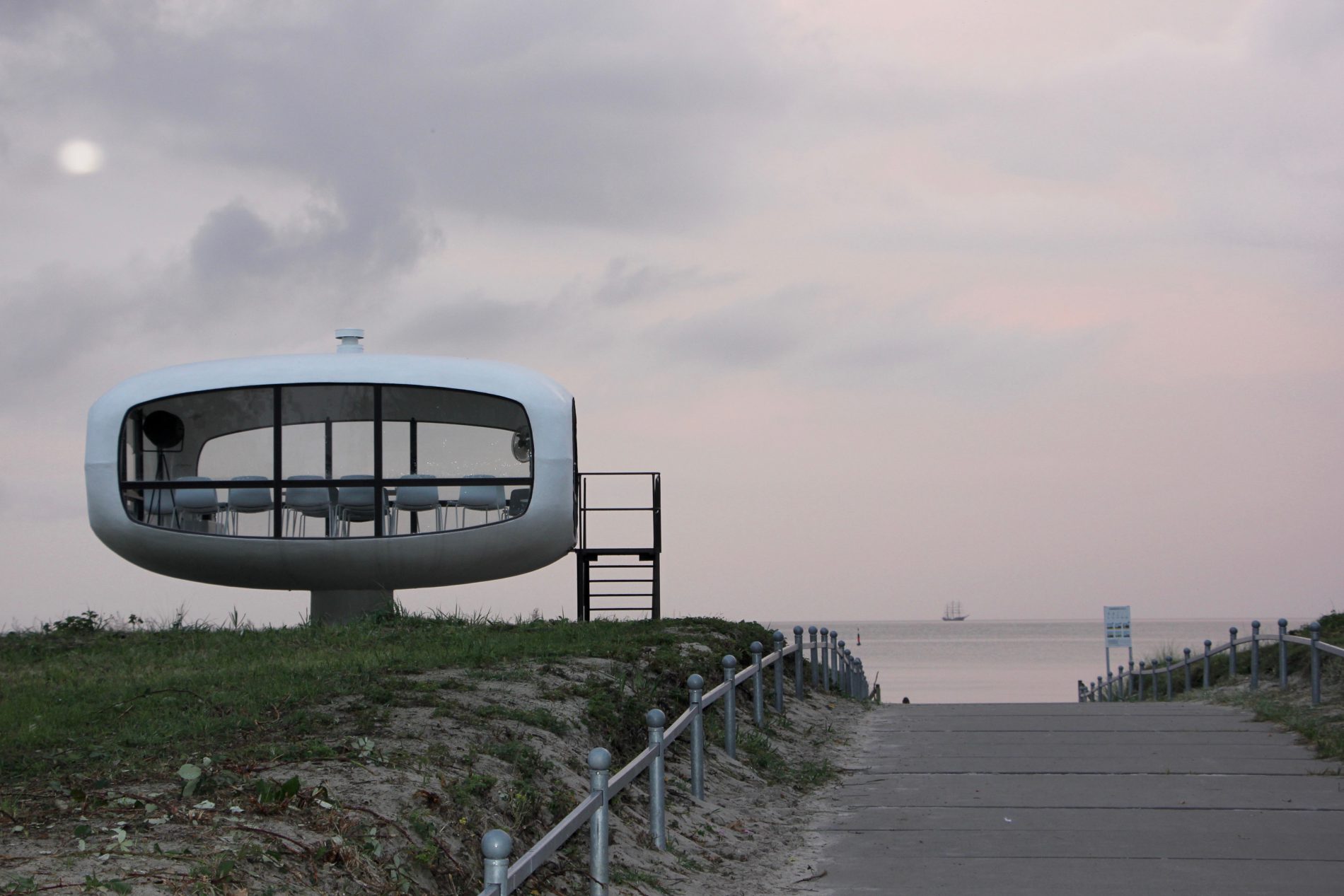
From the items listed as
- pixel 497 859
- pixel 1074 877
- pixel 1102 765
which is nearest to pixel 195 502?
pixel 1102 765

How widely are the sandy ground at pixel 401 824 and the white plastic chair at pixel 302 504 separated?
7.93 metres

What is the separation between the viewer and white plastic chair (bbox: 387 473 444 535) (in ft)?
60.5

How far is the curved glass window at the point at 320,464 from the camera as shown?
18359 mm

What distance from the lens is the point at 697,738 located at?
33.7 ft

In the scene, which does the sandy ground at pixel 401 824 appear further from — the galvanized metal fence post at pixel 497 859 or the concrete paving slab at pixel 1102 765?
the concrete paving slab at pixel 1102 765

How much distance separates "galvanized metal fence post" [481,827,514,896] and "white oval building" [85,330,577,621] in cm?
1321

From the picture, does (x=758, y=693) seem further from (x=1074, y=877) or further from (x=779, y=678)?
(x=1074, y=877)

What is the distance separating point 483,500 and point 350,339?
3060mm

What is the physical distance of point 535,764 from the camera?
8562 mm

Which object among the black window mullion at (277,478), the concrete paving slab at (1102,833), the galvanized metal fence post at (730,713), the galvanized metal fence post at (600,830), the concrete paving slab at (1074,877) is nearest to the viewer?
the galvanized metal fence post at (600,830)

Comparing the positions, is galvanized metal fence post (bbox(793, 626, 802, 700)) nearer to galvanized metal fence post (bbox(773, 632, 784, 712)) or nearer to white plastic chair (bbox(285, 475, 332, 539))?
galvanized metal fence post (bbox(773, 632, 784, 712))

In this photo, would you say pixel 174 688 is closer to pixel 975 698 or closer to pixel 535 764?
pixel 535 764

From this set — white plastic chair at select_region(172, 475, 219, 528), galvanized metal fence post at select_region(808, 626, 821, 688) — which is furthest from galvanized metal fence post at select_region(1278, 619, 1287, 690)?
white plastic chair at select_region(172, 475, 219, 528)

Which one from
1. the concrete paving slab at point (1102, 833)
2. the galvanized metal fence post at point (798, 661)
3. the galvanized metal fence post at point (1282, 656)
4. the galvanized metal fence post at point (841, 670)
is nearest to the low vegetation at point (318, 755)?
the concrete paving slab at point (1102, 833)
